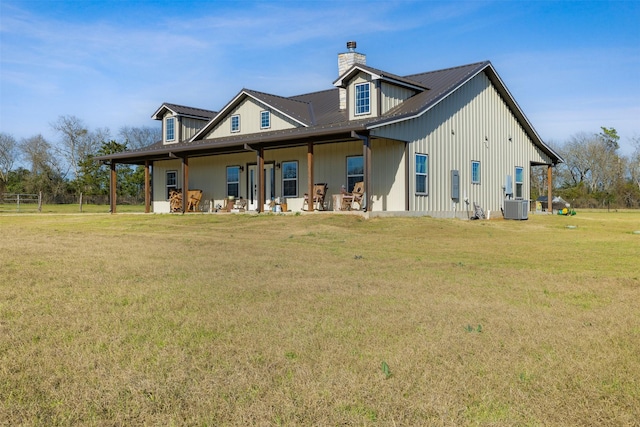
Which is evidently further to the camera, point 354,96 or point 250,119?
point 250,119

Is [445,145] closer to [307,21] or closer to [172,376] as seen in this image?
[307,21]

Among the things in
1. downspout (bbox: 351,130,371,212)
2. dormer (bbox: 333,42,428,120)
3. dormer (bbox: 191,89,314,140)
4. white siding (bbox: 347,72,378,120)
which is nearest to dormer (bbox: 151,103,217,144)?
dormer (bbox: 191,89,314,140)

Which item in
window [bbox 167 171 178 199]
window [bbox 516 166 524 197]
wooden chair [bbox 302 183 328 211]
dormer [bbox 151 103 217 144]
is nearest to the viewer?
wooden chair [bbox 302 183 328 211]

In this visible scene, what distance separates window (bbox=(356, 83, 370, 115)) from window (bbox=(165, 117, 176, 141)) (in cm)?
1065

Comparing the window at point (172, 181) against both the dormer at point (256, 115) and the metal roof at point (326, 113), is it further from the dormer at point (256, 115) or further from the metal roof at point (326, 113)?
the dormer at point (256, 115)

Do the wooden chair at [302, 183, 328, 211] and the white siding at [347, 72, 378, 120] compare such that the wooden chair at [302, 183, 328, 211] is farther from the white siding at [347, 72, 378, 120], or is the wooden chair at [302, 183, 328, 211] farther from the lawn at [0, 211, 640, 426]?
the lawn at [0, 211, 640, 426]

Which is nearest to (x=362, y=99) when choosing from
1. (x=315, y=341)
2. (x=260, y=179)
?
(x=260, y=179)

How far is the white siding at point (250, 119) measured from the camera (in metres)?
22.4

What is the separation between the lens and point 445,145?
20.3 meters

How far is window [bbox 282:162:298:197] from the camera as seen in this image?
72.0 ft

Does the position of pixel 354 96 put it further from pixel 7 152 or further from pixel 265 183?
pixel 7 152

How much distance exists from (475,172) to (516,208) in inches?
84.4

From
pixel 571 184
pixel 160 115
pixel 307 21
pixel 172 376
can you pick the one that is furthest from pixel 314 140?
pixel 571 184

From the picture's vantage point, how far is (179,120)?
26.5 m
